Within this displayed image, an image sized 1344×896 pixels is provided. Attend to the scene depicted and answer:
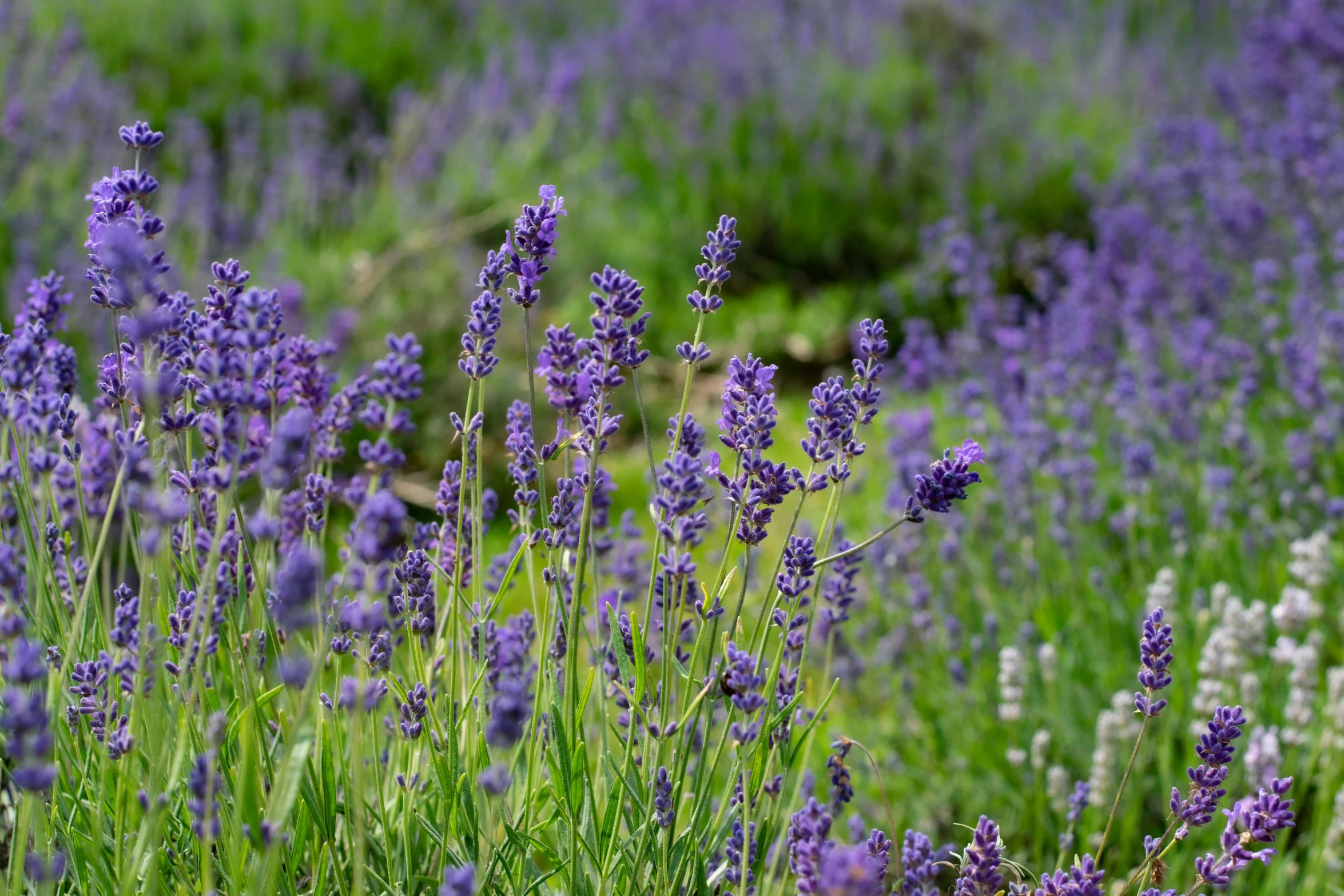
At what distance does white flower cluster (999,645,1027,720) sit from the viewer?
7.65ft

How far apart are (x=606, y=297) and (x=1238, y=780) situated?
1.75 metres

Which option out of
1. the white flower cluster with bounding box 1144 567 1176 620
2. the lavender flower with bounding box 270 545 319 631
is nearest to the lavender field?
the lavender flower with bounding box 270 545 319 631

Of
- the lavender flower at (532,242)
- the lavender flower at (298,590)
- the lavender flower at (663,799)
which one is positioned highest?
the lavender flower at (532,242)

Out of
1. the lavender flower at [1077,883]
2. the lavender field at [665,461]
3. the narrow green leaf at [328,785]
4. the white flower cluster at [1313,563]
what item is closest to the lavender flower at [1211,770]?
the lavender field at [665,461]

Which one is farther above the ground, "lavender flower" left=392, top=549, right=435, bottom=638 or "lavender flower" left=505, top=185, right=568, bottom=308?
"lavender flower" left=505, top=185, right=568, bottom=308

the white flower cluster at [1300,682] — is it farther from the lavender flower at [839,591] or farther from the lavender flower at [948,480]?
the lavender flower at [948,480]

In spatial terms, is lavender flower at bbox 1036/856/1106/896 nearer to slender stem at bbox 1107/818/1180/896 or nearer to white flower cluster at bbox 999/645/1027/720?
slender stem at bbox 1107/818/1180/896

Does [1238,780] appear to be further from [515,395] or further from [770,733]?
[515,395]

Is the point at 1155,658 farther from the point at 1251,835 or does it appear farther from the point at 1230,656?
the point at 1230,656

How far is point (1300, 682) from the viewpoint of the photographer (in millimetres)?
2234

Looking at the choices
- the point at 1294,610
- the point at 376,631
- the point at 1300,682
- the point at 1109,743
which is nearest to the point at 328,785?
the point at 376,631

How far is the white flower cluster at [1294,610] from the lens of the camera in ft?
7.81

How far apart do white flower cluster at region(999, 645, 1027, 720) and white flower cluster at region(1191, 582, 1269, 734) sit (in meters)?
0.32

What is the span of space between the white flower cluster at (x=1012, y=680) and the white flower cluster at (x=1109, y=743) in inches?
6.3
